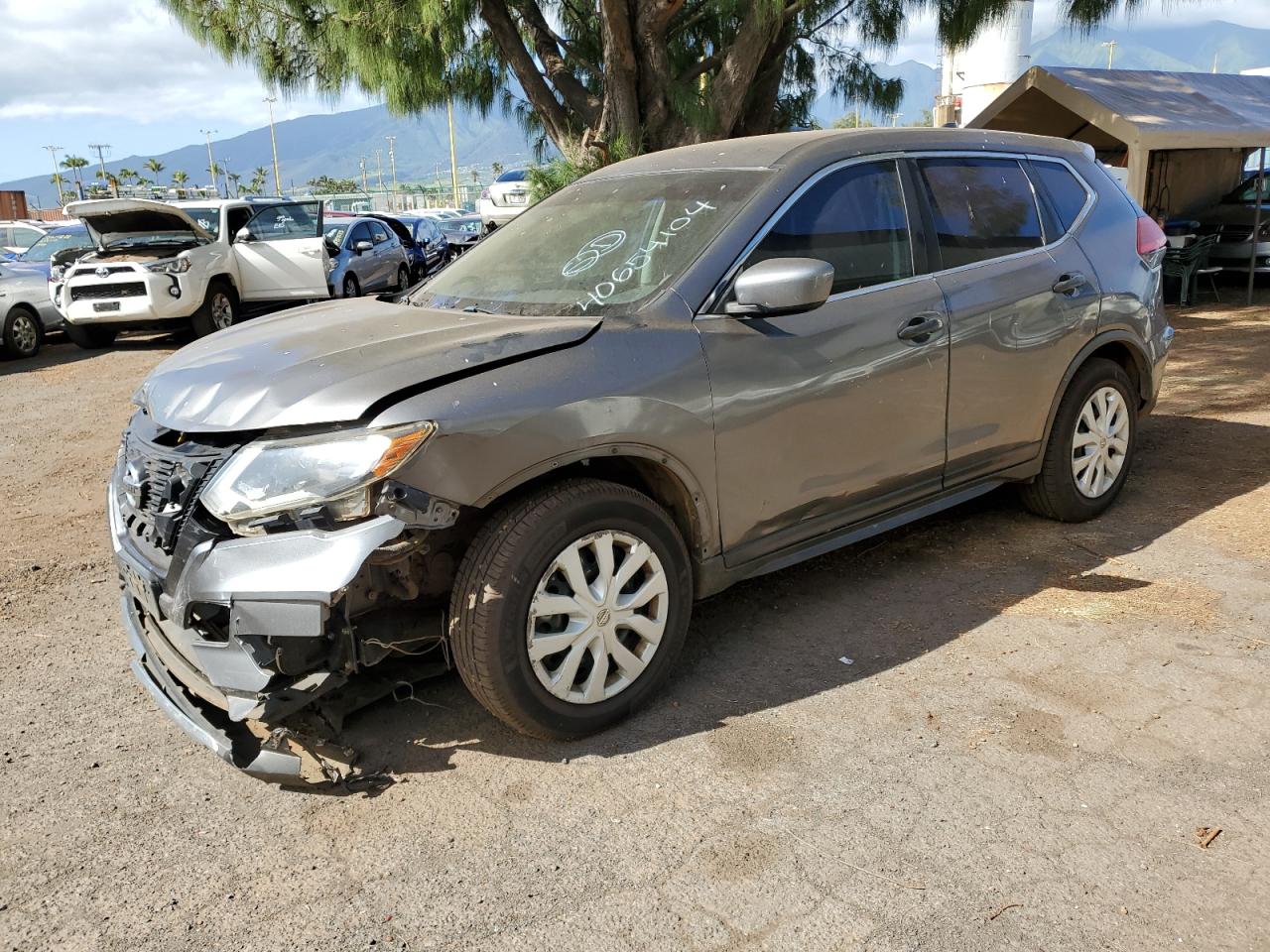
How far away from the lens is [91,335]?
43.8 feet

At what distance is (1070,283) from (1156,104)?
1019 centimetres

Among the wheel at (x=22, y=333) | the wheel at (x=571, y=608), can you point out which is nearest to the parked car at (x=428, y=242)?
the wheel at (x=22, y=333)

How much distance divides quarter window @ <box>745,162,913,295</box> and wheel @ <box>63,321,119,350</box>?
11.9 metres

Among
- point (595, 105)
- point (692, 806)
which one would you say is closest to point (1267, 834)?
point (692, 806)

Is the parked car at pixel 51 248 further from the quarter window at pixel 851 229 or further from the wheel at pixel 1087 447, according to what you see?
the wheel at pixel 1087 447

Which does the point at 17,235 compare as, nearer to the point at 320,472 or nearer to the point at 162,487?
the point at 162,487

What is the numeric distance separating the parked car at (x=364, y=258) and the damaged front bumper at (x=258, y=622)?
1115 centimetres

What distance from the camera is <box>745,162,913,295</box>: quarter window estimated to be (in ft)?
12.2

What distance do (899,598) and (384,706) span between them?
208cm

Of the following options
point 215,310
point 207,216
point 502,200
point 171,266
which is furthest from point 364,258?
point 502,200

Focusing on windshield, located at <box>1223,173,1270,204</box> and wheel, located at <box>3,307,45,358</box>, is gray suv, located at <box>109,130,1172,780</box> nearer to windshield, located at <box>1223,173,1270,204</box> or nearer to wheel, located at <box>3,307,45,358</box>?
wheel, located at <box>3,307,45,358</box>

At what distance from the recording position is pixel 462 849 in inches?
109

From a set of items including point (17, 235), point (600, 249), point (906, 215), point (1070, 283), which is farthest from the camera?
point (17, 235)

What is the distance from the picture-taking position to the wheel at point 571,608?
295 centimetres
